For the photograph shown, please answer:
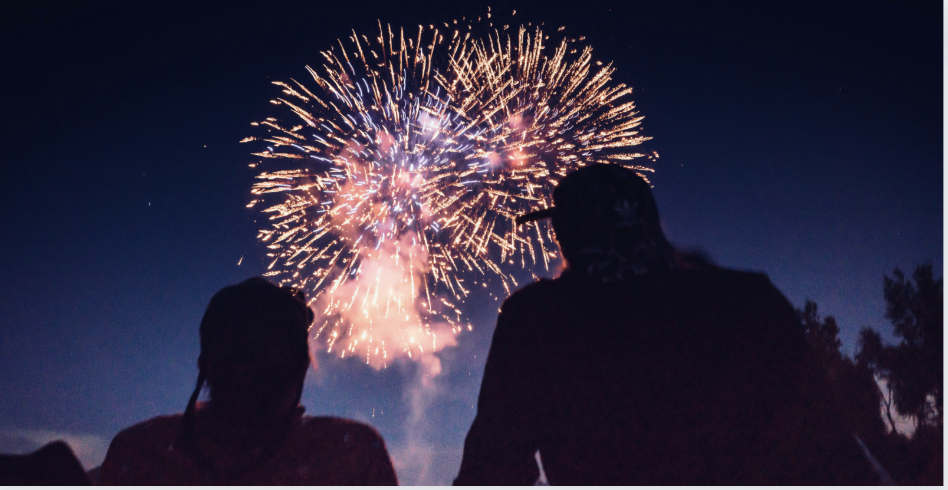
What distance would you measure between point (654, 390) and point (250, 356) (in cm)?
281

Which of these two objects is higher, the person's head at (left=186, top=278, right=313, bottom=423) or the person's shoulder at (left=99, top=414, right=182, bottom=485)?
the person's head at (left=186, top=278, right=313, bottom=423)

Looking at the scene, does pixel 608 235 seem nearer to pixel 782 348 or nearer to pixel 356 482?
pixel 782 348

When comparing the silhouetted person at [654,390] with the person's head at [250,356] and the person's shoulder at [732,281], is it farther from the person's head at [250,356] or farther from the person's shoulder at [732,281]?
the person's head at [250,356]

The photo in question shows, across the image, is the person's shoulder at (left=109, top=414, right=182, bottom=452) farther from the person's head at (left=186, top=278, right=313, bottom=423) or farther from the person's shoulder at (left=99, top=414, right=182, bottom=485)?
the person's head at (left=186, top=278, right=313, bottom=423)

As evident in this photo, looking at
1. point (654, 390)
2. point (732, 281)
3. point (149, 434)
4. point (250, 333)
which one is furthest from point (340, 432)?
point (732, 281)

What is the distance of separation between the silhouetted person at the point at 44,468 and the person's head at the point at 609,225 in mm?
2822

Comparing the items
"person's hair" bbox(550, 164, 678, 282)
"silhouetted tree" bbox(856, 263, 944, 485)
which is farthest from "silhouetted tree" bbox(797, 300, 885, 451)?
"person's hair" bbox(550, 164, 678, 282)

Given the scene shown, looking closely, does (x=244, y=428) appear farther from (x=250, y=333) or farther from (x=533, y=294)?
(x=533, y=294)

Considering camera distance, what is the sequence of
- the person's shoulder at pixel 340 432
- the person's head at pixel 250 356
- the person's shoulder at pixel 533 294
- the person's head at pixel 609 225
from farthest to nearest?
the person's shoulder at pixel 340 432
the person's head at pixel 250 356
the person's head at pixel 609 225
the person's shoulder at pixel 533 294

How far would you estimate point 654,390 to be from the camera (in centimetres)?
208

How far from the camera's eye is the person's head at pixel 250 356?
3.23m

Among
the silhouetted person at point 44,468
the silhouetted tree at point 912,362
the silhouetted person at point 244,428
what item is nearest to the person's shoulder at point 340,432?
the silhouetted person at point 244,428

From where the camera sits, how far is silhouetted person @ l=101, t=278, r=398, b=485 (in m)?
3.25

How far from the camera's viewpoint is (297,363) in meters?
3.41
